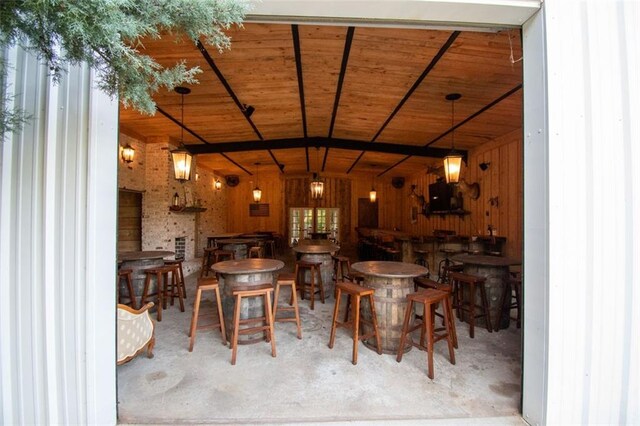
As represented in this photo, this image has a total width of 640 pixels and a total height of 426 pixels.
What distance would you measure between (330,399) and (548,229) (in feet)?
6.02

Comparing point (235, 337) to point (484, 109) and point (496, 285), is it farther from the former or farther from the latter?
point (484, 109)

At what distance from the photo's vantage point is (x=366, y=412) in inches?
71.4

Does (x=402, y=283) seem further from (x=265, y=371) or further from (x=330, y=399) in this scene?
(x=265, y=371)

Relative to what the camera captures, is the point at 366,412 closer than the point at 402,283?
Yes

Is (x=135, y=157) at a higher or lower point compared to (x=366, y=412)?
higher

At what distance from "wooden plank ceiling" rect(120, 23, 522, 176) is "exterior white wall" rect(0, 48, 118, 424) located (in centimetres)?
134

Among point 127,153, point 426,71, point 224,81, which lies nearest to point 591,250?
point 426,71

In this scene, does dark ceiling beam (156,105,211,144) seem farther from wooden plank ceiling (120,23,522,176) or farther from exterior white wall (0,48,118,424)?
exterior white wall (0,48,118,424)

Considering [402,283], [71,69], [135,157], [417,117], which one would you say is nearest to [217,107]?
[135,157]

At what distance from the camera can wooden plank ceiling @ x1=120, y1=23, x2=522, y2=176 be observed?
2.71 m

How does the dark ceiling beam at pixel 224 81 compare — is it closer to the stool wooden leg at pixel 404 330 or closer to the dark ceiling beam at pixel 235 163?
the dark ceiling beam at pixel 235 163

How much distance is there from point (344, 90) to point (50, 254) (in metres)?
3.68

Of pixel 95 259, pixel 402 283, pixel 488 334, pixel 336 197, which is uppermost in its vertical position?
pixel 336 197

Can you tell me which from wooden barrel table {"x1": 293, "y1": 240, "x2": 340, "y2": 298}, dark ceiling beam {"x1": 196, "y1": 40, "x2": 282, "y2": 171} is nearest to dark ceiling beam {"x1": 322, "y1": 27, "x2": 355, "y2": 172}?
dark ceiling beam {"x1": 196, "y1": 40, "x2": 282, "y2": 171}
